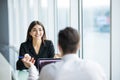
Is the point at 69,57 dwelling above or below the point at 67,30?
below

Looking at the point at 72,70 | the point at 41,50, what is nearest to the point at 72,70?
the point at 72,70

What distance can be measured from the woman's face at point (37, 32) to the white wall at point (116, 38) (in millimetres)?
782

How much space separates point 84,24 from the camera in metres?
3.37

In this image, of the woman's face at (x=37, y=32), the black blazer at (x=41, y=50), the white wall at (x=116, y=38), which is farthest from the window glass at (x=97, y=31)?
the woman's face at (x=37, y=32)

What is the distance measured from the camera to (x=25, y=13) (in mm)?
6590

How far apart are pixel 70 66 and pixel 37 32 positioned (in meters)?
1.33

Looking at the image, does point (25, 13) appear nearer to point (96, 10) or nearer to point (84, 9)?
point (84, 9)

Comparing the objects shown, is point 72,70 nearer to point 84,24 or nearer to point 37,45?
point 37,45

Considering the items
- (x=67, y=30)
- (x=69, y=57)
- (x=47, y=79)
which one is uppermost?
(x=67, y=30)

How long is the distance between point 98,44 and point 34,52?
751 mm

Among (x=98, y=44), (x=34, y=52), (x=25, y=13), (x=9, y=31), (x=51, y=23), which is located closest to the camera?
(x=34, y=52)

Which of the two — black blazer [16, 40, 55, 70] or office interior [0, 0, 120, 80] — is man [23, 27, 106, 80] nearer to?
office interior [0, 0, 120, 80]

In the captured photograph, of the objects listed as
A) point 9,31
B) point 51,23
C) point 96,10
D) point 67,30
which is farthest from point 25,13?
point 67,30

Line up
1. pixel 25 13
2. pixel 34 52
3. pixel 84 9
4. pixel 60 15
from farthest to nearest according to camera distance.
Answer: pixel 25 13, pixel 60 15, pixel 84 9, pixel 34 52
